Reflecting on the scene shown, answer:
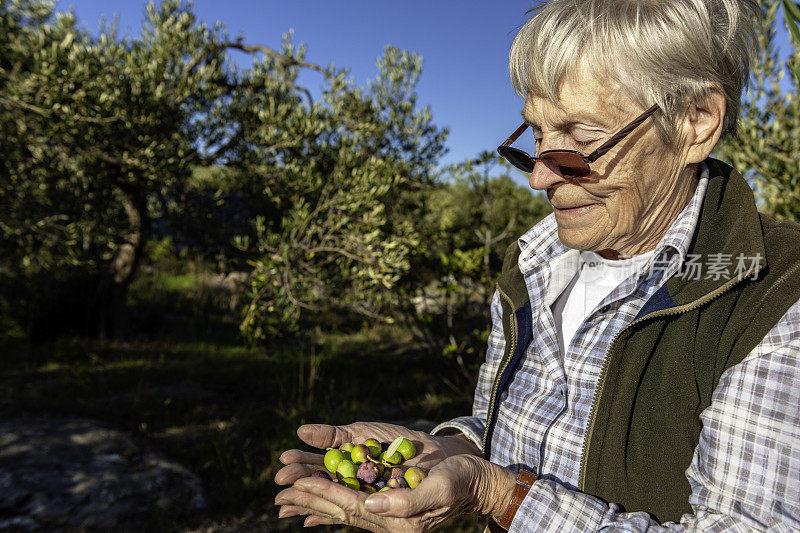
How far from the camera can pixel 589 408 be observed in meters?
1.57

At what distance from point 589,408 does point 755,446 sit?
474 millimetres

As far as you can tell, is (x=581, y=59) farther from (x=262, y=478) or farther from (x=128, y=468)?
(x=128, y=468)

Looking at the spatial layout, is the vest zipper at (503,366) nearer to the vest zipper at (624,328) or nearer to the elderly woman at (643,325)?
the elderly woman at (643,325)

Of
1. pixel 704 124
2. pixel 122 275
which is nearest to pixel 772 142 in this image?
pixel 704 124

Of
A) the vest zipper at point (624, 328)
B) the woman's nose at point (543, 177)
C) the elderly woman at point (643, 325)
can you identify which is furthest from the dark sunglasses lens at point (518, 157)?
the vest zipper at point (624, 328)

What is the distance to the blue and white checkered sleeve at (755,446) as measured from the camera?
112 centimetres

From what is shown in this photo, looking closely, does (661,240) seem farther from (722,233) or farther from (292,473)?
(292,473)

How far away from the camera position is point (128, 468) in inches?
195

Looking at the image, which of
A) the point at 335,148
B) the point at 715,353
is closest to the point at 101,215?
the point at 335,148

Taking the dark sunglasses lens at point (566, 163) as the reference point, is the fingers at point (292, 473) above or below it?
below

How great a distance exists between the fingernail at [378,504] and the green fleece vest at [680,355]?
593mm

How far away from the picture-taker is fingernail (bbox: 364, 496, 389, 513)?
1377 mm

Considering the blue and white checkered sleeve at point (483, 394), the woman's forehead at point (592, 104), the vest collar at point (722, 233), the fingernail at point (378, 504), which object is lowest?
the fingernail at point (378, 504)

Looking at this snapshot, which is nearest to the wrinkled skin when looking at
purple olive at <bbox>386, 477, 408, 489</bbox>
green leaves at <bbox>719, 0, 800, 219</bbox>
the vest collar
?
purple olive at <bbox>386, 477, 408, 489</bbox>
